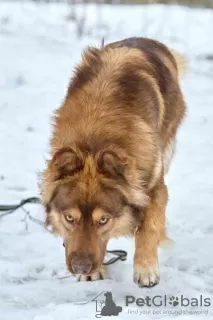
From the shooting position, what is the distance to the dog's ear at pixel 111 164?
4.08 metres

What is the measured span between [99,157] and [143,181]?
434 mm

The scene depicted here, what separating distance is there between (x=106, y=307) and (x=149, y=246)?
0.73 metres

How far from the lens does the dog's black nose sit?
13.1 feet

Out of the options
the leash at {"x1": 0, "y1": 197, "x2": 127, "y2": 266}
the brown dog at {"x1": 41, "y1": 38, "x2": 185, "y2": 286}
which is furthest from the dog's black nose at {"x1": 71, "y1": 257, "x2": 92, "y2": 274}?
the leash at {"x1": 0, "y1": 197, "x2": 127, "y2": 266}

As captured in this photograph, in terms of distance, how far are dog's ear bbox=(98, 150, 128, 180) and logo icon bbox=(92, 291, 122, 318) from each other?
2.40 ft

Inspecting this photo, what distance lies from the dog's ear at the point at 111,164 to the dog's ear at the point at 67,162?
13 centimetres

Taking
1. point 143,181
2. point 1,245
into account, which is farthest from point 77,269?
point 1,245

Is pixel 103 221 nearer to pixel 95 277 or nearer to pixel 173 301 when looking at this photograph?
pixel 173 301

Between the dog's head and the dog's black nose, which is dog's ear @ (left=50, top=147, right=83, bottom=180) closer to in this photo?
the dog's head

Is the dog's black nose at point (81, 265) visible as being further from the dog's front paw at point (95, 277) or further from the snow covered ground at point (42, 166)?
the dog's front paw at point (95, 277)

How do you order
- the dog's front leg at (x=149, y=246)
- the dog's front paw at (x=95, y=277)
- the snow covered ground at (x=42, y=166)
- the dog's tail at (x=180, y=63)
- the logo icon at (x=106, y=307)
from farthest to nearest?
the dog's tail at (x=180, y=63) < the dog's front paw at (x=95, y=277) < the dog's front leg at (x=149, y=246) < the snow covered ground at (x=42, y=166) < the logo icon at (x=106, y=307)

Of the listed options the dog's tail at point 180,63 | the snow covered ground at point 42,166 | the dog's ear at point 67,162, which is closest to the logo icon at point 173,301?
the snow covered ground at point 42,166

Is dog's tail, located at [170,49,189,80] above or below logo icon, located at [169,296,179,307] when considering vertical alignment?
above

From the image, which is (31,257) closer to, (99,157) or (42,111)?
(99,157)
